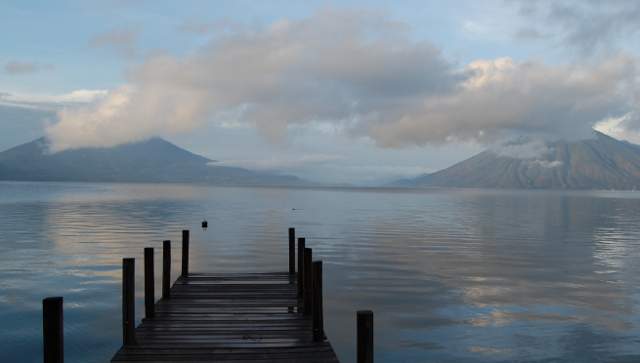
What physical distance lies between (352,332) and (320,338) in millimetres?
6078

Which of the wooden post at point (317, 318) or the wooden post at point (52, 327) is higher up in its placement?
the wooden post at point (52, 327)

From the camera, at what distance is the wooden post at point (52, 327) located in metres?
9.91

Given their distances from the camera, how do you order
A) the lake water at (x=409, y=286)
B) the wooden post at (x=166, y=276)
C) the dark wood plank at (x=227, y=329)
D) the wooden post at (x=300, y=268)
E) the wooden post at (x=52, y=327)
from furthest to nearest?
the wooden post at (x=300, y=268) < the wooden post at (x=166, y=276) < the lake water at (x=409, y=286) < the dark wood plank at (x=227, y=329) < the wooden post at (x=52, y=327)

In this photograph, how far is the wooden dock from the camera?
10.4 m

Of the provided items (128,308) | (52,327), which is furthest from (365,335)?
(128,308)

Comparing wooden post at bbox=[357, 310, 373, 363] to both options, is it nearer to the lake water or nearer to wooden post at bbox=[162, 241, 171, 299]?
the lake water

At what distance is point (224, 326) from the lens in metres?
15.1

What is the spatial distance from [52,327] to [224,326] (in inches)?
226

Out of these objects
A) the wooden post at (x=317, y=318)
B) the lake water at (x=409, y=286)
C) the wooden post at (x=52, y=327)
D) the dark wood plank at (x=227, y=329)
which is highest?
the wooden post at (x=52, y=327)

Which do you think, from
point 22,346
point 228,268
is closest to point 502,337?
point 22,346

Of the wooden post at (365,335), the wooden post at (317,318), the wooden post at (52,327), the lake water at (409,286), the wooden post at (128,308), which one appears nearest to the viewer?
the wooden post at (52,327)

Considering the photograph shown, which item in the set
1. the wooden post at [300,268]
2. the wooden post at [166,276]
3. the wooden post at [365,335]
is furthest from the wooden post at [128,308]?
the wooden post at [300,268]

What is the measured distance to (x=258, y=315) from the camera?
1678 cm

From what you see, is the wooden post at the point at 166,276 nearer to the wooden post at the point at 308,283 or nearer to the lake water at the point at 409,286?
the lake water at the point at 409,286
